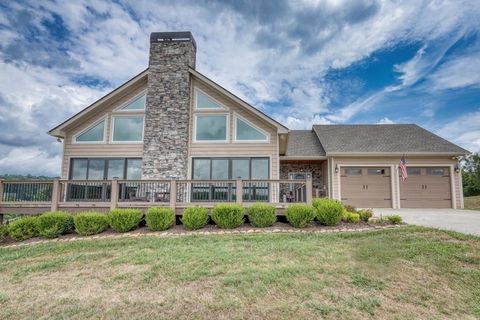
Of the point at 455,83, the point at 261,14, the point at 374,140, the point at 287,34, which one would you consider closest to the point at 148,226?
the point at 261,14

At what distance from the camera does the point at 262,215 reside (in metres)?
7.89

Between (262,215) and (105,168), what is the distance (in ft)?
25.3

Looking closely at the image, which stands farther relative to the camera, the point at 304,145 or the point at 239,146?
the point at 304,145

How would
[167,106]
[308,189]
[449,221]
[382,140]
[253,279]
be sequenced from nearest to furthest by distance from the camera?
[253,279]
[308,189]
[449,221]
[167,106]
[382,140]

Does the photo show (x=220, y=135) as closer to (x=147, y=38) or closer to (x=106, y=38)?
(x=147, y=38)

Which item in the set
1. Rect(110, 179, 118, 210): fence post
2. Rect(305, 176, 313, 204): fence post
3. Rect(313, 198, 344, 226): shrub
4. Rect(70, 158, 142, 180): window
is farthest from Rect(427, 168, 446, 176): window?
Rect(110, 179, 118, 210): fence post

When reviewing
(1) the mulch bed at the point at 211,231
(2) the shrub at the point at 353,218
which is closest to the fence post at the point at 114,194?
(1) the mulch bed at the point at 211,231

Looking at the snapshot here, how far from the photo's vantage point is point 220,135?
39.1ft

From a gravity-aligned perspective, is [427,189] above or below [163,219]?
above

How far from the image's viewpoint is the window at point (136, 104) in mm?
12125

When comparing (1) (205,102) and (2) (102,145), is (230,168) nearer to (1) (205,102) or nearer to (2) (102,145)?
(1) (205,102)

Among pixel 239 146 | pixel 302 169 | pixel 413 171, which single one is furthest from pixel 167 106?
pixel 413 171

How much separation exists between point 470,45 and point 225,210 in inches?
568

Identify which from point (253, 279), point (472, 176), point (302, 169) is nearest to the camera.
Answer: point (253, 279)
